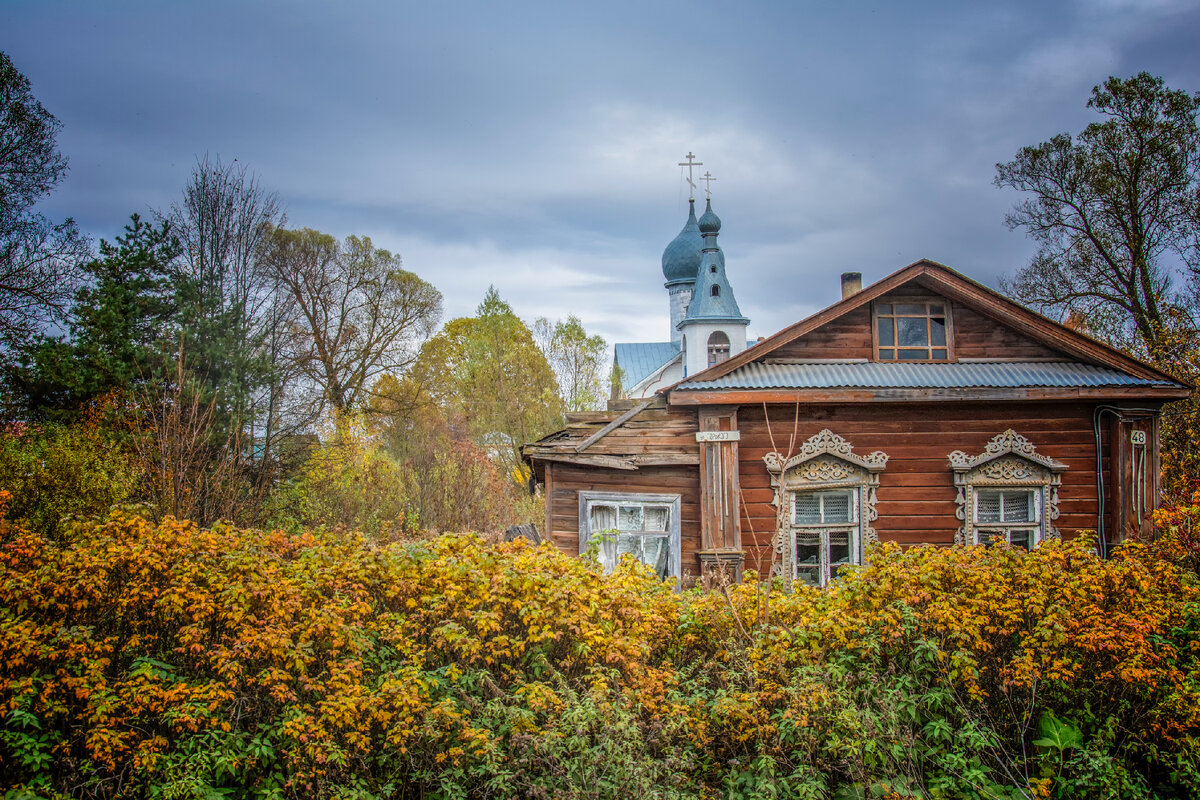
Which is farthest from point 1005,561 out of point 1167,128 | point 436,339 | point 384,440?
point 436,339

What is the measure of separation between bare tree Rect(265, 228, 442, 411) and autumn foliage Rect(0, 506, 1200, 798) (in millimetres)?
20407

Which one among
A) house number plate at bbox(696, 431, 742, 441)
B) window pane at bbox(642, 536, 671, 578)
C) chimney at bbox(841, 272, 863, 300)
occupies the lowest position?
window pane at bbox(642, 536, 671, 578)

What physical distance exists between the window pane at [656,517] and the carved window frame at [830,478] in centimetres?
147

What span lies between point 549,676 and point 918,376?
23.3ft

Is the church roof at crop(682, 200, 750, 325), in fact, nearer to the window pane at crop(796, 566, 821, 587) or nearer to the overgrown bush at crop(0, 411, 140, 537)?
the window pane at crop(796, 566, 821, 587)

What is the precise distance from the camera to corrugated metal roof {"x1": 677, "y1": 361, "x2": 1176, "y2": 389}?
974cm

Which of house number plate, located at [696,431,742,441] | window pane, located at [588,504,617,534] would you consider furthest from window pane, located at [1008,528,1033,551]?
window pane, located at [588,504,617,534]

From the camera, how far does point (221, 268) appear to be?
17.8 metres

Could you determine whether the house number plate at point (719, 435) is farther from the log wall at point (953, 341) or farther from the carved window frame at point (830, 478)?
the log wall at point (953, 341)

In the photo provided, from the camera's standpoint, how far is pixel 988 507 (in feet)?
33.0

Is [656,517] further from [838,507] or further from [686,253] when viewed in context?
[686,253]

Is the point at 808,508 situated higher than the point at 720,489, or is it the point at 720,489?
the point at 720,489

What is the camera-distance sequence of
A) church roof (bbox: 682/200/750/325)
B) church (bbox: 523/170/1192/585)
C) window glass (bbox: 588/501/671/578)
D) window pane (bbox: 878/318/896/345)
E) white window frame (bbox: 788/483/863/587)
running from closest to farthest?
1. church (bbox: 523/170/1192/585)
2. white window frame (bbox: 788/483/863/587)
3. window glass (bbox: 588/501/671/578)
4. window pane (bbox: 878/318/896/345)
5. church roof (bbox: 682/200/750/325)

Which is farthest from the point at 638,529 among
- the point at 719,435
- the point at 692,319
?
the point at 692,319
